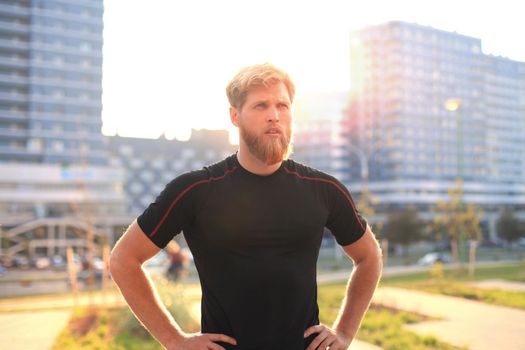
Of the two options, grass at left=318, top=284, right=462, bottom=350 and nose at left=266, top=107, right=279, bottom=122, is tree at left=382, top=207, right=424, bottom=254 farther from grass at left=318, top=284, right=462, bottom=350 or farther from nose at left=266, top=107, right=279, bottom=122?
nose at left=266, top=107, right=279, bottom=122

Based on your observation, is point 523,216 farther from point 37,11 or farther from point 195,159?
point 37,11

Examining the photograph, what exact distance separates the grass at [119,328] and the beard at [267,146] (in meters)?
5.94

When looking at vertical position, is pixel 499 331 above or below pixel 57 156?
below

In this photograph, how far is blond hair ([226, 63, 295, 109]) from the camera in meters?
2.38

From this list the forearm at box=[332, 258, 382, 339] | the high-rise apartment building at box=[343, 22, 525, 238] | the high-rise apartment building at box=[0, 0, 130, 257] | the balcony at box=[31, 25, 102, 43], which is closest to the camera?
the forearm at box=[332, 258, 382, 339]

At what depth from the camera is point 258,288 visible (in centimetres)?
229

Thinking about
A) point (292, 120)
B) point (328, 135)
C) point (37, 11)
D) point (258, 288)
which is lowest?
point (258, 288)

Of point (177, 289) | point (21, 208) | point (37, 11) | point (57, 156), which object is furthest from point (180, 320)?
point (37, 11)

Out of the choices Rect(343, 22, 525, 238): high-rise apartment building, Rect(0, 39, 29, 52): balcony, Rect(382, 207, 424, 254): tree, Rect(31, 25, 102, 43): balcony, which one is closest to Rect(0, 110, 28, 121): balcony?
Rect(0, 39, 29, 52): balcony

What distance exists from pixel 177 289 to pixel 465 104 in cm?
10565

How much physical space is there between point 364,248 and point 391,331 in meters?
5.65

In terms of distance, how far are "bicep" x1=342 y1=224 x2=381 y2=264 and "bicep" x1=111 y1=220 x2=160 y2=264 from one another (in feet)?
3.20

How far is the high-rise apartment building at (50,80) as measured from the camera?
74125 millimetres

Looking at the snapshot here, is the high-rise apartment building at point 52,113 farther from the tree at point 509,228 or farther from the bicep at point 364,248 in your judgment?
the bicep at point 364,248
